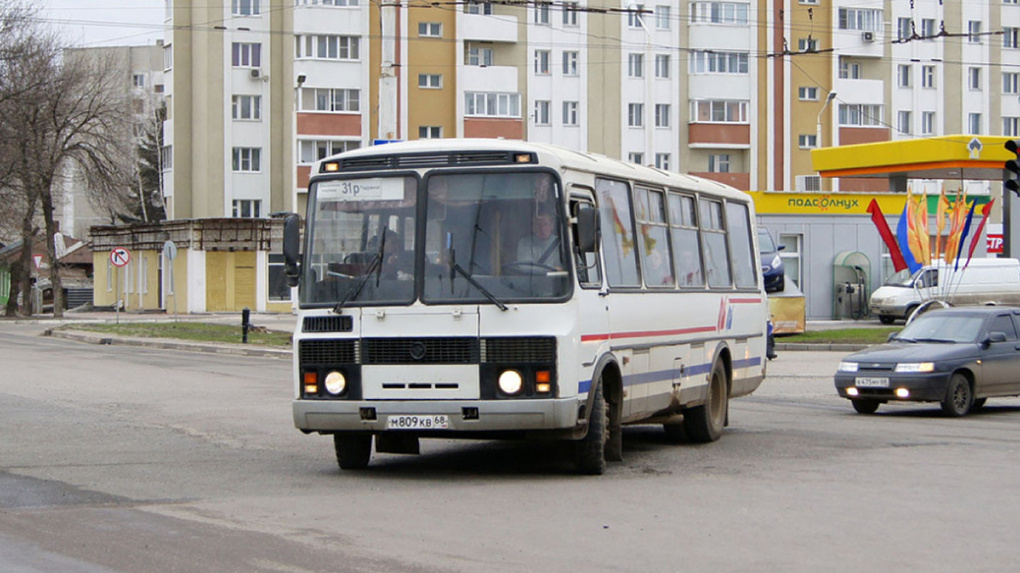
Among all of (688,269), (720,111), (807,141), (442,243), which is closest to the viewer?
(442,243)

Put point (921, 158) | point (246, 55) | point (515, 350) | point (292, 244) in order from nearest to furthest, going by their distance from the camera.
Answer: point (515, 350), point (292, 244), point (921, 158), point (246, 55)

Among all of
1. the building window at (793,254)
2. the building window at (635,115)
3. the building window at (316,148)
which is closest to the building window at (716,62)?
the building window at (635,115)

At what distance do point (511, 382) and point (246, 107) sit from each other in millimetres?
57837

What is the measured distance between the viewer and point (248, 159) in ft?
219

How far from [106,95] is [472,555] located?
54.8m

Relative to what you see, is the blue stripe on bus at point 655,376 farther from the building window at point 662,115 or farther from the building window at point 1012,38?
the building window at point 1012,38

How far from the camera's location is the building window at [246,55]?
6594cm

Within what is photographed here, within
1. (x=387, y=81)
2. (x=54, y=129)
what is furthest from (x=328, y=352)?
(x=54, y=129)

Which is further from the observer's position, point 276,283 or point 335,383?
point 276,283

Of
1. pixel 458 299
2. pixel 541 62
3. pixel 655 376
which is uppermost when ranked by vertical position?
pixel 541 62

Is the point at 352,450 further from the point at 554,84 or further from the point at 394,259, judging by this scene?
the point at 554,84

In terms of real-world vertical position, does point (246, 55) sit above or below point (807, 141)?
above

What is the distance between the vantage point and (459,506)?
978cm

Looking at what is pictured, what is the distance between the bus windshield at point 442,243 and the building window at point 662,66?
58.7 meters
